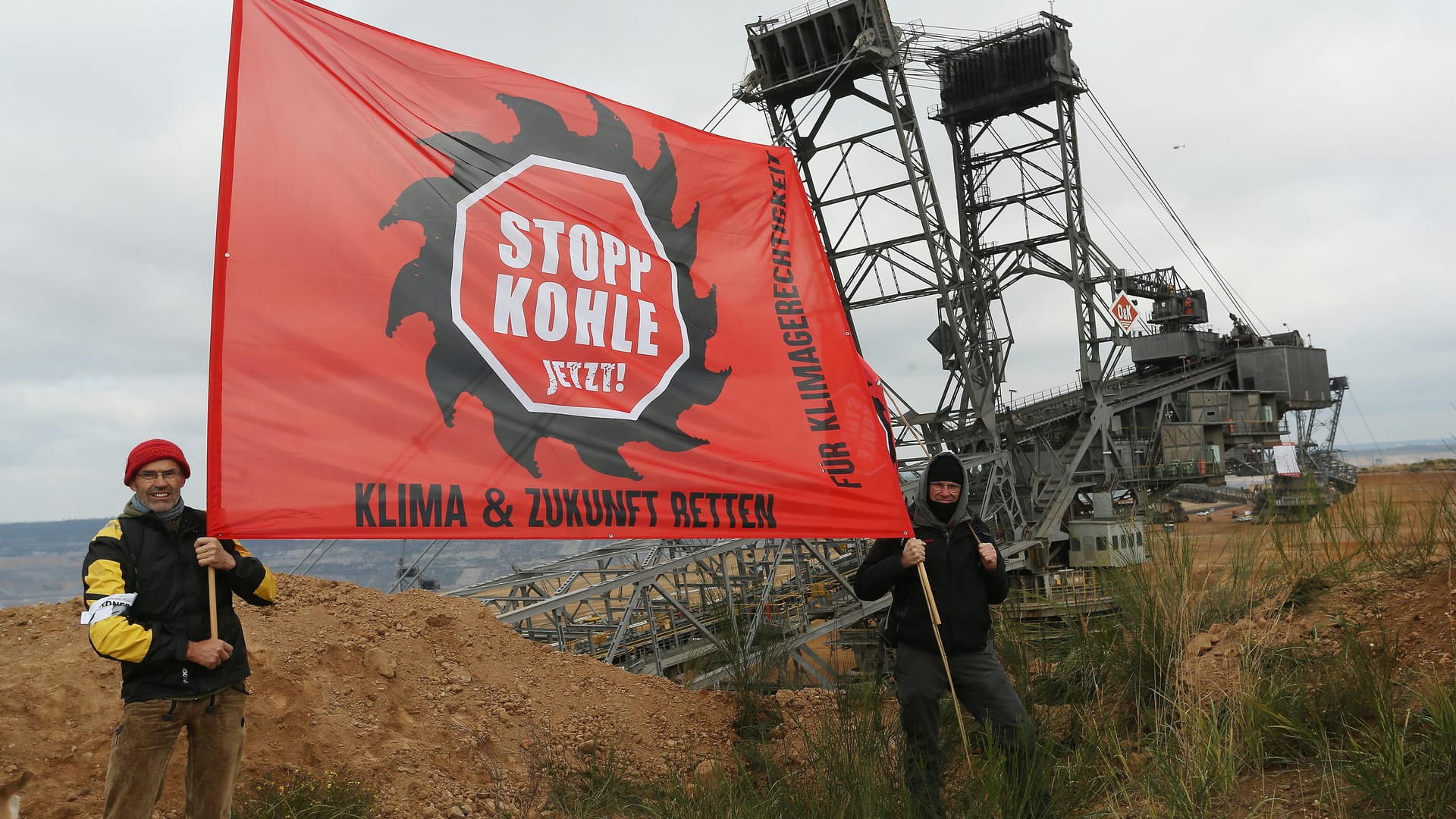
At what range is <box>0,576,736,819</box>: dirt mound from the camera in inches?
233

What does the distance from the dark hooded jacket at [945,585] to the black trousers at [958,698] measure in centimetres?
8

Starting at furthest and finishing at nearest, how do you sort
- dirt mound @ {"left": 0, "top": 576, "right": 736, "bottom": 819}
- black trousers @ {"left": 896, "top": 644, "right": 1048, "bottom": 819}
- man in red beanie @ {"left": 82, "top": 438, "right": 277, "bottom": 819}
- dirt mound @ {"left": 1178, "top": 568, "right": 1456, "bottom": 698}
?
dirt mound @ {"left": 0, "top": 576, "right": 736, "bottom": 819}
dirt mound @ {"left": 1178, "top": 568, "right": 1456, "bottom": 698}
black trousers @ {"left": 896, "top": 644, "right": 1048, "bottom": 819}
man in red beanie @ {"left": 82, "top": 438, "right": 277, "bottom": 819}

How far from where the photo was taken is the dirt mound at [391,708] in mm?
5906

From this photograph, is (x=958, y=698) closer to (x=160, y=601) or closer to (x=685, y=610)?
(x=160, y=601)

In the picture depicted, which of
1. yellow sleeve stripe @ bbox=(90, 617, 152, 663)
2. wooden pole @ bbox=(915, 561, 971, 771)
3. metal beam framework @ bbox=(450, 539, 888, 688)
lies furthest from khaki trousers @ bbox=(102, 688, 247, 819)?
metal beam framework @ bbox=(450, 539, 888, 688)

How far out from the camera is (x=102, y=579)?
3686 mm

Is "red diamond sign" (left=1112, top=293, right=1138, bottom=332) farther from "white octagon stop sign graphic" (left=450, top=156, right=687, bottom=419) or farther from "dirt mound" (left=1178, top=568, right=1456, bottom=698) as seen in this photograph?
"white octagon stop sign graphic" (left=450, top=156, right=687, bottom=419)

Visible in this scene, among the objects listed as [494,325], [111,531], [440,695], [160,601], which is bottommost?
Result: [440,695]

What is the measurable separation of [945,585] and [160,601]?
3698mm

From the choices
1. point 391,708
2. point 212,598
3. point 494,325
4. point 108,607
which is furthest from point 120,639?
point 391,708

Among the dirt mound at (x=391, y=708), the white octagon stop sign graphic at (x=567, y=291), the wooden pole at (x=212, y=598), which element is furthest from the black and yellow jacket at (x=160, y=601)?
the dirt mound at (x=391, y=708)

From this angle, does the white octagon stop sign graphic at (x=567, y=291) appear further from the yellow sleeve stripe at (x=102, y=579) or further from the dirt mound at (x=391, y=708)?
the dirt mound at (x=391, y=708)

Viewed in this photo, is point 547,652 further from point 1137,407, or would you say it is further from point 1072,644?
point 1137,407

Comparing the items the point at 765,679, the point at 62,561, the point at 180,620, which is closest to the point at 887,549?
the point at 180,620
